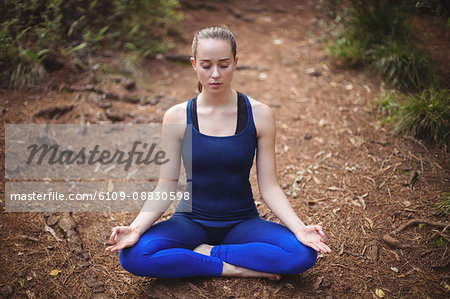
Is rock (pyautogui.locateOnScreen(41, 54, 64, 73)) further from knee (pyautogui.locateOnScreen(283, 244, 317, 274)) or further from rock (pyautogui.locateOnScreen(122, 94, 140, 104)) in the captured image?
knee (pyautogui.locateOnScreen(283, 244, 317, 274))

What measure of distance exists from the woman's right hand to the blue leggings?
4 centimetres

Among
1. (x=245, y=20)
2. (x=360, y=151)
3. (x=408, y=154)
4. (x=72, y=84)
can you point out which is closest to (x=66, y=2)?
(x=72, y=84)

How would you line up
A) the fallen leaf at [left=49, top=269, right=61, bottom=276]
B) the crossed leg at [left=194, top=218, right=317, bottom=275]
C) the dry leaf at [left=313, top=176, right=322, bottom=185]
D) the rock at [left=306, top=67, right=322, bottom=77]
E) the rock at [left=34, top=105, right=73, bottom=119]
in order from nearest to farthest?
the crossed leg at [left=194, top=218, right=317, bottom=275] < the fallen leaf at [left=49, top=269, right=61, bottom=276] < the dry leaf at [left=313, top=176, right=322, bottom=185] < the rock at [left=34, top=105, right=73, bottom=119] < the rock at [left=306, top=67, right=322, bottom=77]

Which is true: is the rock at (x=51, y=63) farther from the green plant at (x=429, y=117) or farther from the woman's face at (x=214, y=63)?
the green plant at (x=429, y=117)

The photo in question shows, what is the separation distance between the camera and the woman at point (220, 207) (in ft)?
6.83

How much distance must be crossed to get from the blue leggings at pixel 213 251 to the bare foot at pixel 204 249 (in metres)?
0.03

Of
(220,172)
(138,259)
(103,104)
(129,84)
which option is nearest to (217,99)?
(220,172)

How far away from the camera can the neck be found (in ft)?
7.38

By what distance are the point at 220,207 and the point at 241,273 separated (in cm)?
45

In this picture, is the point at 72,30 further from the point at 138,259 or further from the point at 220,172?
the point at 138,259

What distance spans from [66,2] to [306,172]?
13.4 ft

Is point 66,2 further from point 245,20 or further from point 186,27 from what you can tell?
point 245,20

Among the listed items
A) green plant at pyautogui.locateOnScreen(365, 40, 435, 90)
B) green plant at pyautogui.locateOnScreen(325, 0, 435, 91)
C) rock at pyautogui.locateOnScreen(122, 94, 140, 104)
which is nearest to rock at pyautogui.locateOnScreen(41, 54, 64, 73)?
rock at pyautogui.locateOnScreen(122, 94, 140, 104)

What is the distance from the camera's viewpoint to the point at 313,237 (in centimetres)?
209
